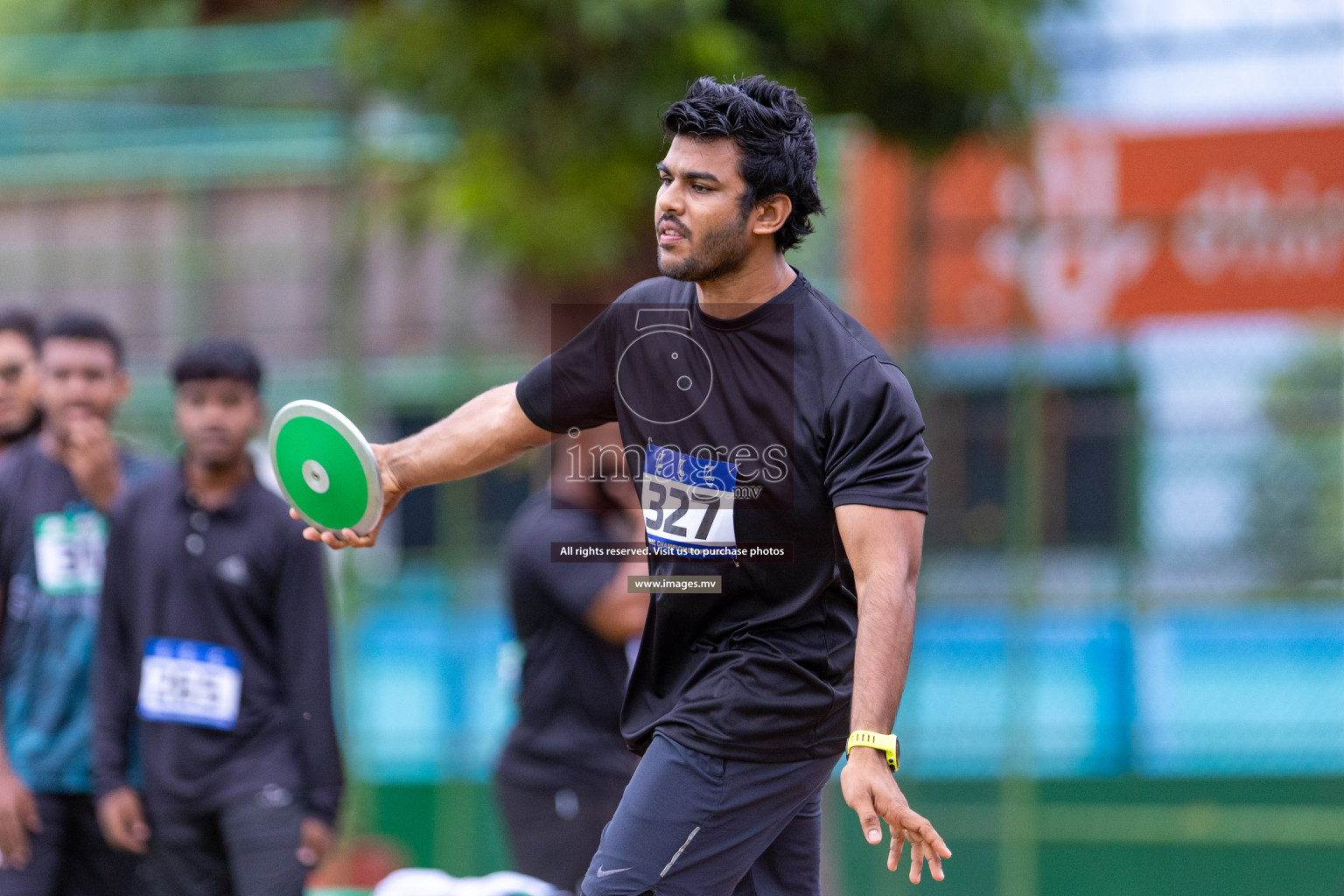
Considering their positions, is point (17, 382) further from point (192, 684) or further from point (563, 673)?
point (563, 673)

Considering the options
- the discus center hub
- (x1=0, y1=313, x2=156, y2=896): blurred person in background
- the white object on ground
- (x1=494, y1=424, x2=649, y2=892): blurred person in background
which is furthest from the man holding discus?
(x1=0, y1=313, x2=156, y2=896): blurred person in background

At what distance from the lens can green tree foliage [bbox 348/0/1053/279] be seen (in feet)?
18.9

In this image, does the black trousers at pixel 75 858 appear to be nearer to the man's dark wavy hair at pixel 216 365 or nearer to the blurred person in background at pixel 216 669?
the blurred person in background at pixel 216 669

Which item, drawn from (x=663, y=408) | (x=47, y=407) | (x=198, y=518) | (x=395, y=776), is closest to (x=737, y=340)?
(x=663, y=408)

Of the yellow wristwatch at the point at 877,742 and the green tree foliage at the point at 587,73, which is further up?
the green tree foliage at the point at 587,73

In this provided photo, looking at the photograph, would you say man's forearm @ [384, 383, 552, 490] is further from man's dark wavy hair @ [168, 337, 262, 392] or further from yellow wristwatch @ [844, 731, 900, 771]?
man's dark wavy hair @ [168, 337, 262, 392]

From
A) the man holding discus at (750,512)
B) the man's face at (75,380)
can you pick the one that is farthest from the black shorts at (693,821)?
the man's face at (75,380)

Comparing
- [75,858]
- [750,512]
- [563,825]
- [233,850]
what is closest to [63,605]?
[75,858]

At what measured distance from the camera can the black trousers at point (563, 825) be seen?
507 cm

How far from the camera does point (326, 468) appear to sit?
12.0 ft

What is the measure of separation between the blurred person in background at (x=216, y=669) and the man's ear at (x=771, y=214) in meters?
1.96

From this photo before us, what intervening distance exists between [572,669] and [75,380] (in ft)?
6.29

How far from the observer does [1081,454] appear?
8.84 metres

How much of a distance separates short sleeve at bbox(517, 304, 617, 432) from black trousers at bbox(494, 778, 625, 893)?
187 cm
